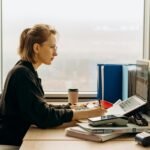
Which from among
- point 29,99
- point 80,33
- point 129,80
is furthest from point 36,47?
point 80,33

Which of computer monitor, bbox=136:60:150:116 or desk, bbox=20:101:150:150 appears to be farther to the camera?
computer monitor, bbox=136:60:150:116

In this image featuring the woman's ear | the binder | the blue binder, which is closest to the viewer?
the woman's ear

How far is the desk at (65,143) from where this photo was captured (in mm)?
1657

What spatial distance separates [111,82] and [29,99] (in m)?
1.02

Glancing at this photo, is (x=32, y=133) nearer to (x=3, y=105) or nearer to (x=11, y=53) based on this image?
(x=3, y=105)

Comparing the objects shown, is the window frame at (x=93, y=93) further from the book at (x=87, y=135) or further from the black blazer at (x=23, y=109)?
the book at (x=87, y=135)

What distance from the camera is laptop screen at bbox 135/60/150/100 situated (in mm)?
2168

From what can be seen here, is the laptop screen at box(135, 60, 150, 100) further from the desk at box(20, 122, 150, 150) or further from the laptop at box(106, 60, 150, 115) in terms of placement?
the desk at box(20, 122, 150, 150)

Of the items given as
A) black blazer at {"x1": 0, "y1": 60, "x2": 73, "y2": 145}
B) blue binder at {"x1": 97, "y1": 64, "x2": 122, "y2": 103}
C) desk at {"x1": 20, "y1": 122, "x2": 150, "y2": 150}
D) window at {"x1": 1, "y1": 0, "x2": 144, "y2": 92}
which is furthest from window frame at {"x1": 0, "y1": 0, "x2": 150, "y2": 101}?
desk at {"x1": 20, "y1": 122, "x2": 150, "y2": 150}

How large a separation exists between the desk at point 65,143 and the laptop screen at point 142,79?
420mm

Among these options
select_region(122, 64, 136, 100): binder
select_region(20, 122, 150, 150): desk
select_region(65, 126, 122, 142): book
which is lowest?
select_region(20, 122, 150, 150): desk

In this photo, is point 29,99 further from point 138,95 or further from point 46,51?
point 138,95

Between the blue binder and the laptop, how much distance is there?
1.32ft

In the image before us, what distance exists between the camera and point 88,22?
3279 millimetres
